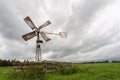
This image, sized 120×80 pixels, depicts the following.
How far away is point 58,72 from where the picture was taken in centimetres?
2834

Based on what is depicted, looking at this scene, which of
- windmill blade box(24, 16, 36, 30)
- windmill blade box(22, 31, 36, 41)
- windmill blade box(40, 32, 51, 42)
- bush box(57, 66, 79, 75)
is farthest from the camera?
windmill blade box(40, 32, 51, 42)

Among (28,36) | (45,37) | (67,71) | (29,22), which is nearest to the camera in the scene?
(67,71)

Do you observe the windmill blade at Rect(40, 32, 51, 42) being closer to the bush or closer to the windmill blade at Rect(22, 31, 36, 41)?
the windmill blade at Rect(22, 31, 36, 41)

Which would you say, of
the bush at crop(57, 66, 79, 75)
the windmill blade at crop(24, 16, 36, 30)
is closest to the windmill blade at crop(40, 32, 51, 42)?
the windmill blade at crop(24, 16, 36, 30)

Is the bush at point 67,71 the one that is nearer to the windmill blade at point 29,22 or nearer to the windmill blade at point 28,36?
the windmill blade at point 28,36

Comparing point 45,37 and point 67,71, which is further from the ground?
point 45,37

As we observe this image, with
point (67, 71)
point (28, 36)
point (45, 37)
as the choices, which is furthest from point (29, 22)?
point (67, 71)

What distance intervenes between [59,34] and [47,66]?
11.5 m

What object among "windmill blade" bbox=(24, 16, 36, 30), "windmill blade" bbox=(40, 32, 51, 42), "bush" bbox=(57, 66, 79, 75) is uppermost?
"windmill blade" bbox=(24, 16, 36, 30)

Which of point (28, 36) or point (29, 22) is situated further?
point (29, 22)

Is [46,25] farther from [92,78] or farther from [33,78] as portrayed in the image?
[92,78]

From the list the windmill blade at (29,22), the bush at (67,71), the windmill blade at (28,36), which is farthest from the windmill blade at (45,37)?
the bush at (67,71)

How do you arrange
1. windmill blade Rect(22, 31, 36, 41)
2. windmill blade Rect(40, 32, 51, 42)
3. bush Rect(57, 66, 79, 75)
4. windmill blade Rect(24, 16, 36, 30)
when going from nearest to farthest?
bush Rect(57, 66, 79, 75)
windmill blade Rect(22, 31, 36, 41)
windmill blade Rect(24, 16, 36, 30)
windmill blade Rect(40, 32, 51, 42)

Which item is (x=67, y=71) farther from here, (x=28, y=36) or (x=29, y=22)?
(x=29, y=22)
